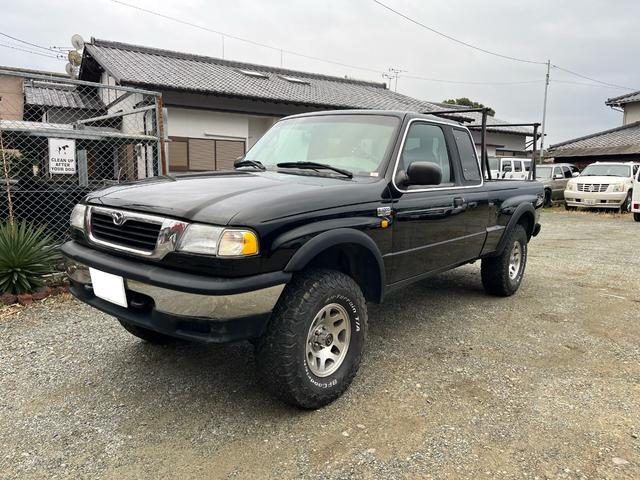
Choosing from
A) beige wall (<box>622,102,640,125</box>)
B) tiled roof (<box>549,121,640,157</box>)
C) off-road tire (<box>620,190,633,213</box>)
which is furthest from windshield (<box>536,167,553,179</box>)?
beige wall (<box>622,102,640,125</box>)

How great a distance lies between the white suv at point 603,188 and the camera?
50.9 feet

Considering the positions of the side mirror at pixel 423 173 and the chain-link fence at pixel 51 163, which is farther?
the chain-link fence at pixel 51 163

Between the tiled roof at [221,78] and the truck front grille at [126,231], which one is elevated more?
the tiled roof at [221,78]

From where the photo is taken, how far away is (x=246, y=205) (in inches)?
91.7

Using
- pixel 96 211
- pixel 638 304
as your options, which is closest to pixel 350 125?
pixel 96 211

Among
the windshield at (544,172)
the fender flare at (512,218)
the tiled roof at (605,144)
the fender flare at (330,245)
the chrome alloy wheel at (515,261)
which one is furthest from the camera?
the tiled roof at (605,144)

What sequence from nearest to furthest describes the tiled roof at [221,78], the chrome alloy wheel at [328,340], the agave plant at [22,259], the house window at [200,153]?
the chrome alloy wheel at [328,340], the agave plant at [22,259], the tiled roof at [221,78], the house window at [200,153]

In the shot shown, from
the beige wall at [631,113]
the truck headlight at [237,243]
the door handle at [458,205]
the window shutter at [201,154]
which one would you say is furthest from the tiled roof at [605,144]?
the truck headlight at [237,243]

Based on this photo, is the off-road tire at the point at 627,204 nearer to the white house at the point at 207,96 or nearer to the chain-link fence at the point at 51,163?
the white house at the point at 207,96

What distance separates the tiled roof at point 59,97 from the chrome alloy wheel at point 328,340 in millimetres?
15195

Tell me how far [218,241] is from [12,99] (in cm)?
1832

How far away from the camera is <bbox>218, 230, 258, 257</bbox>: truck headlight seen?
220 cm

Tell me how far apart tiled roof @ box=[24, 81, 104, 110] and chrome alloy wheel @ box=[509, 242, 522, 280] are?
14.6m

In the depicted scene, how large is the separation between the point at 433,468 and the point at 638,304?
158 inches
